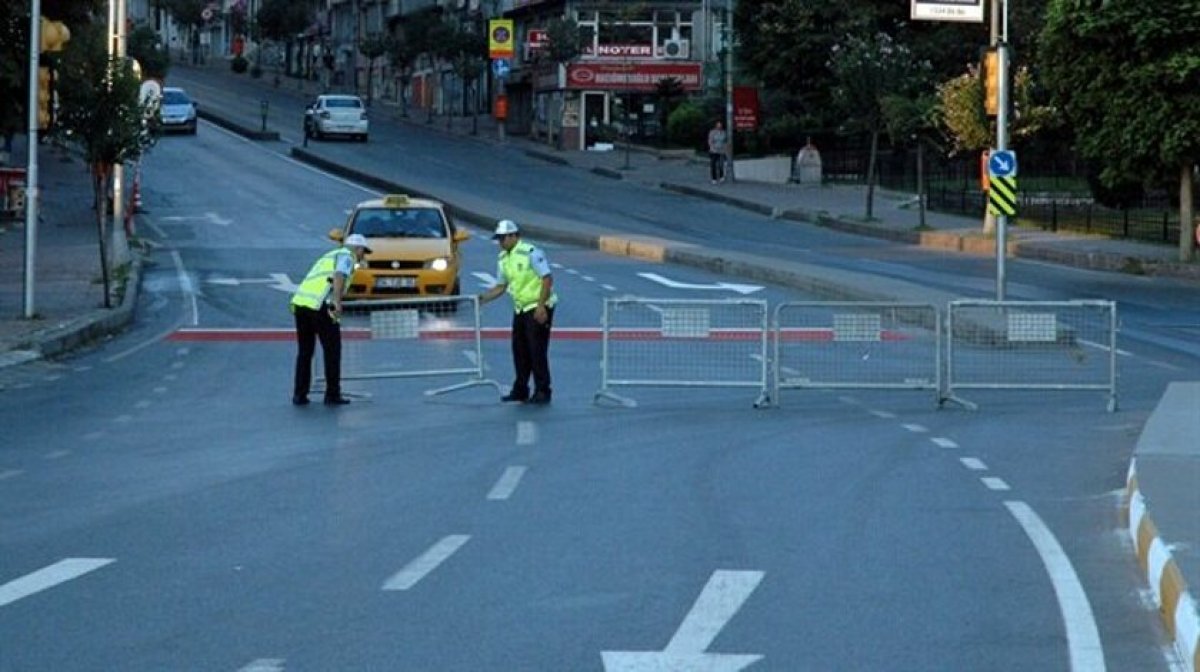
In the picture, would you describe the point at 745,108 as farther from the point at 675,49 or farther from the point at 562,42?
the point at 675,49

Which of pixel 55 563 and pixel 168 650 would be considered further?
pixel 55 563

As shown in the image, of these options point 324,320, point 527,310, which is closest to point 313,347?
point 324,320

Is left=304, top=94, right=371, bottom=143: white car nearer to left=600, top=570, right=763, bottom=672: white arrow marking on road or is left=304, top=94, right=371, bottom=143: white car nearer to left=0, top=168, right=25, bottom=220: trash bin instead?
left=0, top=168, right=25, bottom=220: trash bin

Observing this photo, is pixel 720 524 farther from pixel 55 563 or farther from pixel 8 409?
pixel 8 409

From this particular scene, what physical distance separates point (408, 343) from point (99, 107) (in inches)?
488

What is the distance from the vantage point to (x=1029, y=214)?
58.4 m

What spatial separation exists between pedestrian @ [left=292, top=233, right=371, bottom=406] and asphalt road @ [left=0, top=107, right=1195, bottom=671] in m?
0.47

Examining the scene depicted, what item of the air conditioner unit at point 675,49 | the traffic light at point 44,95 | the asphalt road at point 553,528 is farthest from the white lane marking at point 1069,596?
the air conditioner unit at point 675,49

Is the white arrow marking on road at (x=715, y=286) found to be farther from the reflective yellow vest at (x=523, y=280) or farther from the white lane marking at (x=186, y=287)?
the reflective yellow vest at (x=523, y=280)

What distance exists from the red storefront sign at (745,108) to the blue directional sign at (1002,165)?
135 ft

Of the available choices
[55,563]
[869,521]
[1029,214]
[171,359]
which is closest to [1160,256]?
[1029,214]

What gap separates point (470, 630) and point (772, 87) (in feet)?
248

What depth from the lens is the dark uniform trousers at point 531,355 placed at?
73.1ft

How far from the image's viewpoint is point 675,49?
91312mm
